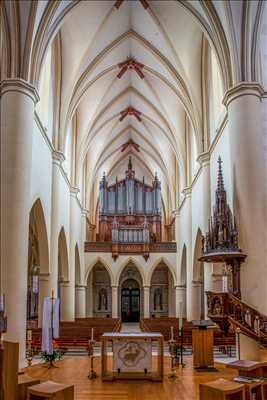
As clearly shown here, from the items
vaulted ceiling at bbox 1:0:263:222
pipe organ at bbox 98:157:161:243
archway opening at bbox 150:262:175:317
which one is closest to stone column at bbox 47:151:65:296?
vaulted ceiling at bbox 1:0:263:222

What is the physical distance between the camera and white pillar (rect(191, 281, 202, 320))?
23.0m

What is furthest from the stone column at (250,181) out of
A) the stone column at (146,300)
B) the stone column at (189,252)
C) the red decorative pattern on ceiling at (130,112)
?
the stone column at (146,300)

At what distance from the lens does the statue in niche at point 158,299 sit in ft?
108

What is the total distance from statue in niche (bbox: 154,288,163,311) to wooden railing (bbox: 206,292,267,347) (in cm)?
2144

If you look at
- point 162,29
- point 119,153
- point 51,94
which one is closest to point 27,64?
point 51,94

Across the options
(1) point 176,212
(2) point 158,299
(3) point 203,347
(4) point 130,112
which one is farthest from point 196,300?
(3) point 203,347

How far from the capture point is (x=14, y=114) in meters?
12.8

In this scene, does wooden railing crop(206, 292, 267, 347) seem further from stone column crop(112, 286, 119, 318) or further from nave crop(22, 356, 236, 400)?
stone column crop(112, 286, 119, 318)

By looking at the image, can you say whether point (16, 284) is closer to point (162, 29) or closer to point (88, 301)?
point (162, 29)

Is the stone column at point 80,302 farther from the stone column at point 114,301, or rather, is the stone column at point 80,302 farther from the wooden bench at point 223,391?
the wooden bench at point 223,391

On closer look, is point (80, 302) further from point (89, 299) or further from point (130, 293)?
point (130, 293)

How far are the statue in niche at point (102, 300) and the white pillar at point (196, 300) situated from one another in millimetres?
10745

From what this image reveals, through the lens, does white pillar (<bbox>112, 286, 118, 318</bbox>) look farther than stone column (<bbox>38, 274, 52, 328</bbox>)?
Yes

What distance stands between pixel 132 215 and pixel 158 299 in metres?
5.98
